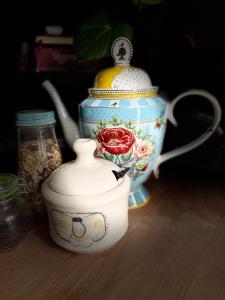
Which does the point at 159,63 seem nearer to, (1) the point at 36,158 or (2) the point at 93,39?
(2) the point at 93,39

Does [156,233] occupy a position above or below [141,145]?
below

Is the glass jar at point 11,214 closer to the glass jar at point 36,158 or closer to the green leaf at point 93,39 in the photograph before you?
the glass jar at point 36,158

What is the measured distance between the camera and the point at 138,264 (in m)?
0.47

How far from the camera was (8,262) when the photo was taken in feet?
1.60

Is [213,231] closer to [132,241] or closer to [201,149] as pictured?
[132,241]

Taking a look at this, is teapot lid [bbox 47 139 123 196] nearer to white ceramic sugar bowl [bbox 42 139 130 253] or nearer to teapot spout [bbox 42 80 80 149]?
white ceramic sugar bowl [bbox 42 139 130 253]

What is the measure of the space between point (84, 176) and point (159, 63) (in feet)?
1.85

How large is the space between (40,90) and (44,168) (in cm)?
41

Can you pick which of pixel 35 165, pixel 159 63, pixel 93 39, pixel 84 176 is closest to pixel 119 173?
pixel 84 176

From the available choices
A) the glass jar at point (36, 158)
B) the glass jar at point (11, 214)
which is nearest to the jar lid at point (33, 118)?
the glass jar at point (36, 158)

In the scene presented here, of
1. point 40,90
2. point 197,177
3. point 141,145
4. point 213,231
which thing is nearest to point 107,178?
point 141,145

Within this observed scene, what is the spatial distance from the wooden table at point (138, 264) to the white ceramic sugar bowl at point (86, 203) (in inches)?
1.4

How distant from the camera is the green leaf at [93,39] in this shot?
2.16 ft

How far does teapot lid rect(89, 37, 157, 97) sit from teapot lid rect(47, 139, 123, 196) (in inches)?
5.7
